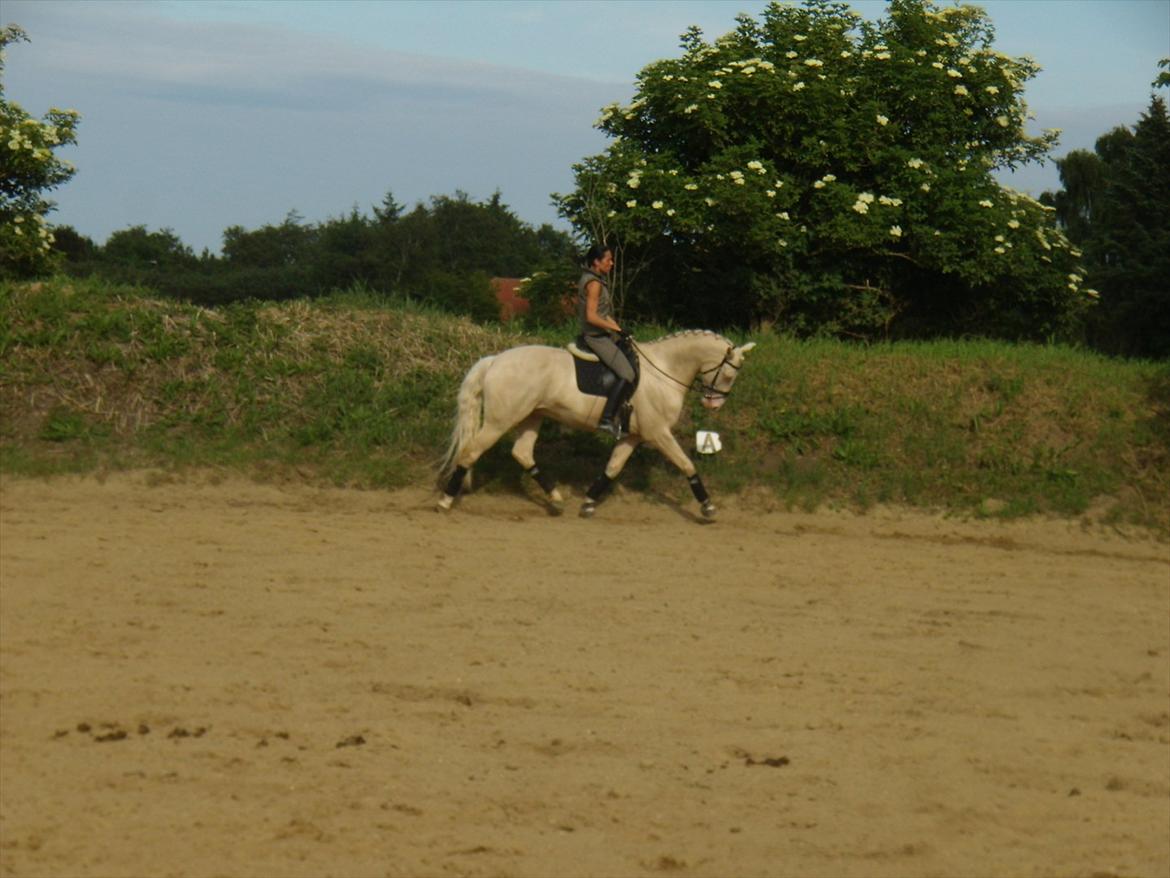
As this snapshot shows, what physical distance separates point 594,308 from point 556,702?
5794 millimetres

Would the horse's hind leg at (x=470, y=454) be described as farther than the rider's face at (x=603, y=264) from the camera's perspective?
Yes

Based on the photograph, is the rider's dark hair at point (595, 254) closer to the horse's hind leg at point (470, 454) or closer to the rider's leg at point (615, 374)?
the rider's leg at point (615, 374)

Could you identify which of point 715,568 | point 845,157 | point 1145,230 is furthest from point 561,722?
point 1145,230

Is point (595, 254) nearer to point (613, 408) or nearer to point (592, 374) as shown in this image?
point (592, 374)

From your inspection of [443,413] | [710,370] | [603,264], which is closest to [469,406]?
[603,264]

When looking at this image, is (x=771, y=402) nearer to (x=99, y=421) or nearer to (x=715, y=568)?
(x=715, y=568)

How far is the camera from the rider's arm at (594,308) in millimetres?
12852

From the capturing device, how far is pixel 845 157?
21.2 metres

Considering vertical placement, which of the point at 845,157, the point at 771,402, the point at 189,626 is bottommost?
the point at 189,626

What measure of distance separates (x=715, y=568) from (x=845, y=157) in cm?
1156

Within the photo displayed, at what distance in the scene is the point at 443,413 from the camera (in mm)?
14781

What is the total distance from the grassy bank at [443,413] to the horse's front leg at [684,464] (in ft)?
2.49

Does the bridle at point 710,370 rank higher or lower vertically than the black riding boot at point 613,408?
higher

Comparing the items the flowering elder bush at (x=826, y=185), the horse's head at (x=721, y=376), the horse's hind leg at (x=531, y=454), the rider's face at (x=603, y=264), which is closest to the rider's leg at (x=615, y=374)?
the rider's face at (x=603, y=264)
